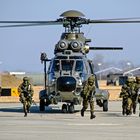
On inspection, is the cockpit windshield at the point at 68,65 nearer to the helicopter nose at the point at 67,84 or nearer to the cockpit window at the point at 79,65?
the cockpit window at the point at 79,65

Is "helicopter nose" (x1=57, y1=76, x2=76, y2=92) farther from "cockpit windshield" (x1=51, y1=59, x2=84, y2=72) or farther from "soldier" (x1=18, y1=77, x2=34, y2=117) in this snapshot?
"soldier" (x1=18, y1=77, x2=34, y2=117)

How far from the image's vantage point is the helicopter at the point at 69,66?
24844mm

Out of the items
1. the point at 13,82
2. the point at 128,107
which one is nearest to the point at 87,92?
the point at 128,107

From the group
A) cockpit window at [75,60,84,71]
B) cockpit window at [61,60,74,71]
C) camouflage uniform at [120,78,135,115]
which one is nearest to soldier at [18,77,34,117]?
cockpit window at [61,60,74,71]

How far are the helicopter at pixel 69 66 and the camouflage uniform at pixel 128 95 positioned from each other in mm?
1907

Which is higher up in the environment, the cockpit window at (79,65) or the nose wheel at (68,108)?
the cockpit window at (79,65)

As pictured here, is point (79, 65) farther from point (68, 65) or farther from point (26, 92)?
point (26, 92)

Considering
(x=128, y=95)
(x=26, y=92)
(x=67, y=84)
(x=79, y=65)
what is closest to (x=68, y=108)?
(x=67, y=84)

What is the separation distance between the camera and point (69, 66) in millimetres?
25438

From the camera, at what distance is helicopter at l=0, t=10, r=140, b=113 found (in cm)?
2484

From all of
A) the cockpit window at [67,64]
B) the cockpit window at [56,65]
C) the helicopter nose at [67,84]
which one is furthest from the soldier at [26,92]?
the cockpit window at [67,64]

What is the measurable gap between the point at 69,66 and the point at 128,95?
308 cm

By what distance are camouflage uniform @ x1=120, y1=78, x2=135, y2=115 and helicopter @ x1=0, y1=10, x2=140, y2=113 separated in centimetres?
191

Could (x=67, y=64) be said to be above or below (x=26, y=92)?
above
